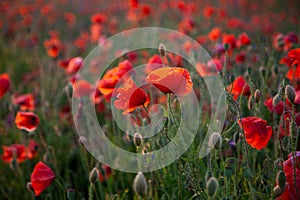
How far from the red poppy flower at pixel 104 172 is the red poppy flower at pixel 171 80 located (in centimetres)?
72

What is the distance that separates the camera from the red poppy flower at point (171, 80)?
1274mm

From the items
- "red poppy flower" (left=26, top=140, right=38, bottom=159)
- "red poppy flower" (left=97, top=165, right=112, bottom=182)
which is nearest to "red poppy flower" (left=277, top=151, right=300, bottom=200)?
"red poppy flower" (left=97, top=165, right=112, bottom=182)

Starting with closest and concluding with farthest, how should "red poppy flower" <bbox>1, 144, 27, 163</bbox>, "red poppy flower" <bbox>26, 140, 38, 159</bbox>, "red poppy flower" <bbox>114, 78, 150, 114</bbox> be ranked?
"red poppy flower" <bbox>114, 78, 150, 114</bbox> < "red poppy flower" <bbox>1, 144, 27, 163</bbox> < "red poppy flower" <bbox>26, 140, 38, 159</bbox>

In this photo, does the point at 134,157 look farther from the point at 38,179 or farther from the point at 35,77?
the point at 35,77

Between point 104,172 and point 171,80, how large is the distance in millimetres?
763

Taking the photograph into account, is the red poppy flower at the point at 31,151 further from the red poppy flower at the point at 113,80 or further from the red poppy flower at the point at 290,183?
the red poppy flower at the point at 290,183

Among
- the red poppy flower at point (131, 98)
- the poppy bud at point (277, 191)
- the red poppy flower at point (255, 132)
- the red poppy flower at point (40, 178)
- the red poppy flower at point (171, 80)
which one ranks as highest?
the red poppy flower at point (171, 80)

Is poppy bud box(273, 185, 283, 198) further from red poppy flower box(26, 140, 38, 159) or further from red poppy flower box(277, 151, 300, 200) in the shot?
red poppy flower box(26, 140, 38, 159)

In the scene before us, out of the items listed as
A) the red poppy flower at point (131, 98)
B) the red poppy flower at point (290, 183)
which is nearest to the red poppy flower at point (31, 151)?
the red poppy flower at point (131, 98)

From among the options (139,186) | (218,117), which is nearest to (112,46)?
(218,117)

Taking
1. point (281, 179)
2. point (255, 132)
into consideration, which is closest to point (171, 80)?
point (255, 132)

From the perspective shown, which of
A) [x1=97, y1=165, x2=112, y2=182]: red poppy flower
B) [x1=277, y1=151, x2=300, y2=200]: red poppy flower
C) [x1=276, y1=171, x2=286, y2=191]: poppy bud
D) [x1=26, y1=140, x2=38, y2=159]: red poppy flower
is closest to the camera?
[x1=276, y1=171, x2=286, y2=191]: poppy bud

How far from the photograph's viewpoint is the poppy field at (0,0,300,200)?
1357 mm

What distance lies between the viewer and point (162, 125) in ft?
5.24
